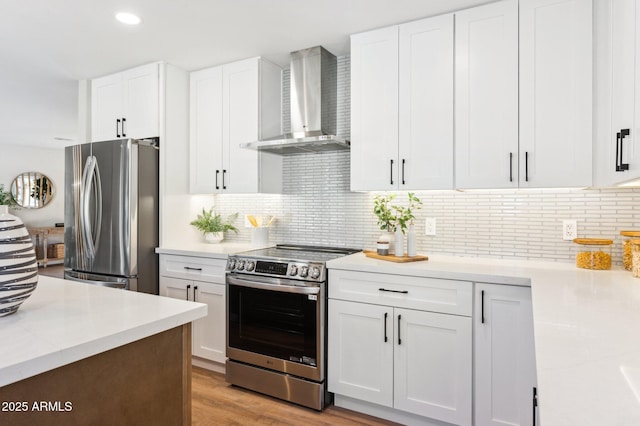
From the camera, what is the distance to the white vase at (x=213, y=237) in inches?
142

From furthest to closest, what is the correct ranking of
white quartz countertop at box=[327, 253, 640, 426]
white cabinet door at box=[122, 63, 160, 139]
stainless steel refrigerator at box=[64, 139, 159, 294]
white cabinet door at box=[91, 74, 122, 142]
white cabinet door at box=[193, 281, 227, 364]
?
white cabinet door at box=[91, 74, 122, 142], white cabinet door at box=[122, 63, 160, 139], stainless steel refrigerator at box=[64, 139, 159, 294], white cabinet door at box=[193, 281, 227, 364], white quartz countertop at box=[327, 253, 640, 426]

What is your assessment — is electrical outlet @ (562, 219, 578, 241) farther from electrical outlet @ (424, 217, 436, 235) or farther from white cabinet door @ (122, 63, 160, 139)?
white cabinet door @ (122, 63, 160, 139)

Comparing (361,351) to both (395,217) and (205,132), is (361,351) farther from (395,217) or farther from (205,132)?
(205,132)

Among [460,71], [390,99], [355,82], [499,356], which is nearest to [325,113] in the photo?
[355,82]

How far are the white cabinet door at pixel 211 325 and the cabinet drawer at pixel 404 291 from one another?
974 millimetres

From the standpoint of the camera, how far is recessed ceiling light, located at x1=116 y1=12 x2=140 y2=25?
99.0 inches

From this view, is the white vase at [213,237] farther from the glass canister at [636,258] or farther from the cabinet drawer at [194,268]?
the glass canister at [636,258]

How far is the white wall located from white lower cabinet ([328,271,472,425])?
27.3 ft

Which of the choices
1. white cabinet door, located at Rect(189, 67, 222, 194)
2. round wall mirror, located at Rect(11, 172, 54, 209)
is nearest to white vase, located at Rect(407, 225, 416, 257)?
white cabinet door, located at Rect(189, 67, 222, 194)

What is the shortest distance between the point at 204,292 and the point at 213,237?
691mm

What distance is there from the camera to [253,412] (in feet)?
8.16

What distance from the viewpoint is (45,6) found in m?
2.41

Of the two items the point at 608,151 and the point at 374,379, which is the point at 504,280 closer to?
the point at 608,151

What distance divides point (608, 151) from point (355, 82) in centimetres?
158
